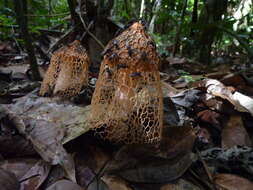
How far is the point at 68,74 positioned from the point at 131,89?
0.86 m

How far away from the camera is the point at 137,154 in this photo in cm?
145

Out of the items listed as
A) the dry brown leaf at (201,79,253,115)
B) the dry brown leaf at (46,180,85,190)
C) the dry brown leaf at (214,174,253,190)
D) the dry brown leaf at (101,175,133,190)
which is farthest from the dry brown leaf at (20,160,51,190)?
the dry brown leaf at (201,79,253,115)

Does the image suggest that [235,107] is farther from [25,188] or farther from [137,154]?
[25,188]

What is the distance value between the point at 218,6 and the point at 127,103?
4.29 metres

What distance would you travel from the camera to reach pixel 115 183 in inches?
54.4

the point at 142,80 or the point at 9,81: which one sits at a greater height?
the point at 142,80

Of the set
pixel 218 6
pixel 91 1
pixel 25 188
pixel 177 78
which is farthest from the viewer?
pixel 218 6

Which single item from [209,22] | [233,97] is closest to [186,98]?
[233,97]

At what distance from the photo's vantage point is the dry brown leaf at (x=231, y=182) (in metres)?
1.49

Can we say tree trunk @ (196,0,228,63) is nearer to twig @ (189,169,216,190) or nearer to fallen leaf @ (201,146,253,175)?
fallen leaf @ (201,146,253,175)

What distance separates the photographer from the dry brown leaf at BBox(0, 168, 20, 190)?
1.17 metres

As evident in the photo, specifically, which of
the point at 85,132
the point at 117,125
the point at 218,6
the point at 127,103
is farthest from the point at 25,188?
the point at 218,6

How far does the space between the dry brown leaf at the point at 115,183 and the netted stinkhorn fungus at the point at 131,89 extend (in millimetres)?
234

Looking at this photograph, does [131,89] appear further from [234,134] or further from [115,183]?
[234,134]
